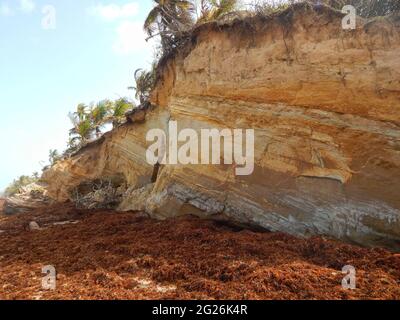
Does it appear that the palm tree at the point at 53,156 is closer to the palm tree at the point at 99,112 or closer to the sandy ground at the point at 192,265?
the palm tree at the point at 99,112

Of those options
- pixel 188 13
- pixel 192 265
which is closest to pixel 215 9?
pixel 188 13

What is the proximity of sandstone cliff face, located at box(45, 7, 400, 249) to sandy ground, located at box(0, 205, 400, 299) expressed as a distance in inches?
28.4

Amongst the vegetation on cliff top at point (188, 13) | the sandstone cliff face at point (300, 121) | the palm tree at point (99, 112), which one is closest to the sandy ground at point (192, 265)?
the sandstone cliff face at point (300, 121)

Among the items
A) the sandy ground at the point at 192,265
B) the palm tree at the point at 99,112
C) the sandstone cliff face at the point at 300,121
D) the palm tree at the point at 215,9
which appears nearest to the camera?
the sandy ground at the point at 192,265

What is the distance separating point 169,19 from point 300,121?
5498mm

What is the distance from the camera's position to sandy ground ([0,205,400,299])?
5.06m

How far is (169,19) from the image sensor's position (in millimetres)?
11258

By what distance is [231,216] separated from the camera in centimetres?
841

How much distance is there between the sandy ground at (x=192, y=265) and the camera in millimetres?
5062

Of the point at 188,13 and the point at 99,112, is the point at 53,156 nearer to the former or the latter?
the point at 99,112

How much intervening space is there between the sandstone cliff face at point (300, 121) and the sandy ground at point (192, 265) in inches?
28.4

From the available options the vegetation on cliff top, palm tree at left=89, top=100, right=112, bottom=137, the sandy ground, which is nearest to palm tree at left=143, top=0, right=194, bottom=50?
the vegetation on cliff top

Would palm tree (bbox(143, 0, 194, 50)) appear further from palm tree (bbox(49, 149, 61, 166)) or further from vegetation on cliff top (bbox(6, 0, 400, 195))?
palm tree (bbox(49, 149, 61, 166))
